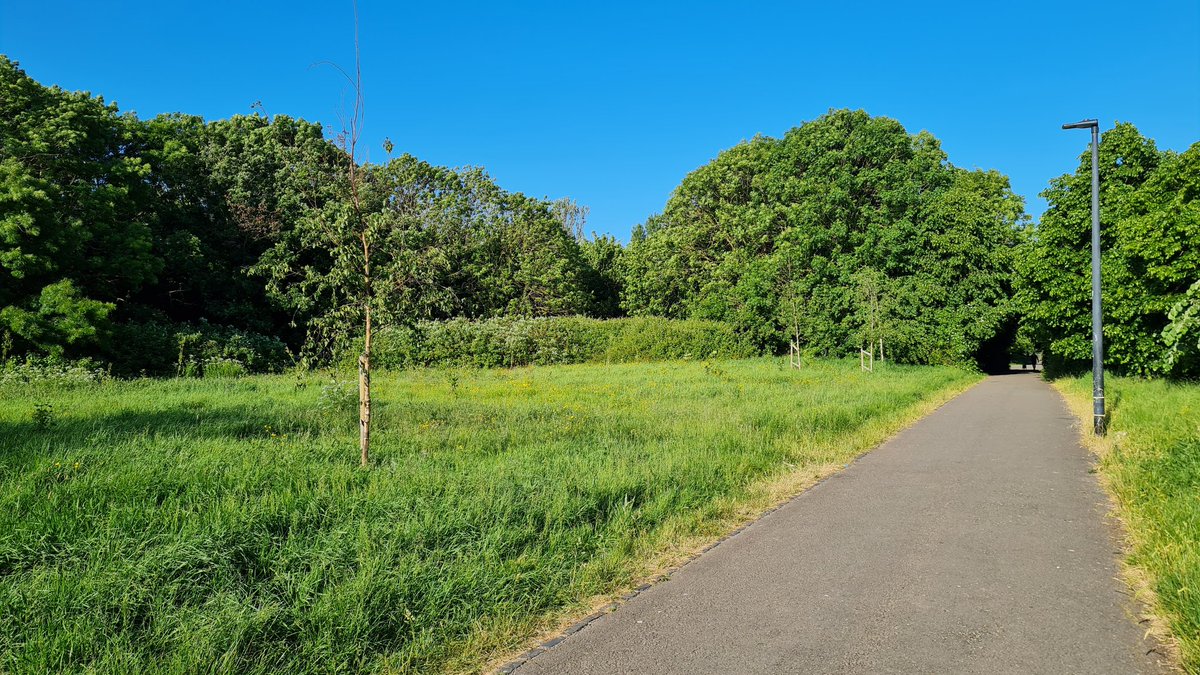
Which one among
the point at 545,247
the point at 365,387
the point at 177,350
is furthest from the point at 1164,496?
the point at 545,247

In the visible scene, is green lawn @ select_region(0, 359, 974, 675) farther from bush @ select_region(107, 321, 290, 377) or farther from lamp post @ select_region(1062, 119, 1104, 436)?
bush @ select_region(107, 321, 290, 377)

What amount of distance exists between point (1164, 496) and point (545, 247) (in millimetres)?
39209

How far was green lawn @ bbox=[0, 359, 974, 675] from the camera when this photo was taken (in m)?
3.43

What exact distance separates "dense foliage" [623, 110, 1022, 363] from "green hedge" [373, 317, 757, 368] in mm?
4681

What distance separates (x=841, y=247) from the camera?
39.8 m

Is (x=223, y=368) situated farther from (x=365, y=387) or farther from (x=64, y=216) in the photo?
(x=365, y=387)

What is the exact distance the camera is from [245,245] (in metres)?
33.1

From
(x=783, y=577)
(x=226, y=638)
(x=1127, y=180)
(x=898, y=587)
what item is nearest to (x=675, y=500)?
(x=783, y=577)

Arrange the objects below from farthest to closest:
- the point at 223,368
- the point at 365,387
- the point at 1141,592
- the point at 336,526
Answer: the point at 223,368, the point at 365,387, the point at 336,526, the point at 1141,592

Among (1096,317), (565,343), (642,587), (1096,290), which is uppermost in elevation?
(1096,290)

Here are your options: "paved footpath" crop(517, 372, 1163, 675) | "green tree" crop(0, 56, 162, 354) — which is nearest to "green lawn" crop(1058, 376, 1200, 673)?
"paved footpath" crop(517, 372, 1163, 675)

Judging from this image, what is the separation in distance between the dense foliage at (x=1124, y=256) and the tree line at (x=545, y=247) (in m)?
0.08

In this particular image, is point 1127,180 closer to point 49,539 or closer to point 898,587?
point 898,587

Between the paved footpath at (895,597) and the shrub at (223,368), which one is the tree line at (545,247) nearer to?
the shrub at (223,368)
